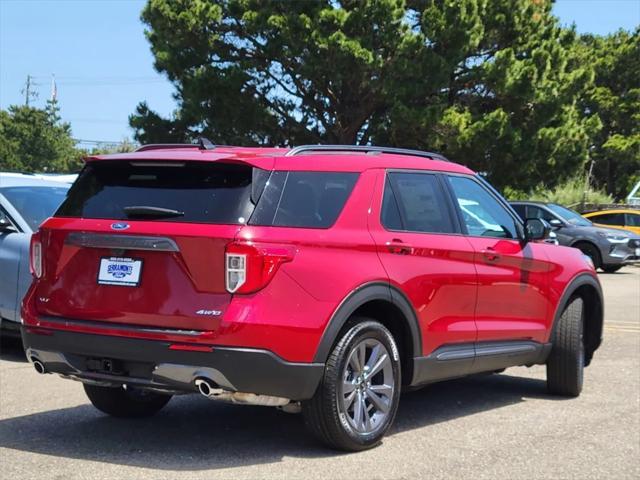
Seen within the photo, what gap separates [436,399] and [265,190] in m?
2.92

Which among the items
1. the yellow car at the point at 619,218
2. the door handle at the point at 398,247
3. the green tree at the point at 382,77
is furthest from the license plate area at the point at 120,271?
the yellow car at the point at 619,218

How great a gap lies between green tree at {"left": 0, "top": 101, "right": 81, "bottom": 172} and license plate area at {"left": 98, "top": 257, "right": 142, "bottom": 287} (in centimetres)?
7273

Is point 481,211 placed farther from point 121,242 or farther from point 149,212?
point 121,242

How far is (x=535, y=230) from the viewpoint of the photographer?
7098 millimetres

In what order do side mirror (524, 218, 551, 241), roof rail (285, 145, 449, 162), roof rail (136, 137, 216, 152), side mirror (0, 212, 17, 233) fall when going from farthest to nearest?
1. side mirror (0, 212, 17, 233)
2. side mirror (524, 218, 551, 241)
3. roof rail (136, 137, 216, 152)
4. roof rail (285, 145, 449, 162)

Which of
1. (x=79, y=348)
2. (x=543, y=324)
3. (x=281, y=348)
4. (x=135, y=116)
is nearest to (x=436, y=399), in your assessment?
(x=543, y=324)

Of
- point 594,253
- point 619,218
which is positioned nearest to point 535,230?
point 594,253

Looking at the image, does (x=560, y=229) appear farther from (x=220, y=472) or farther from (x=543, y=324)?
(x=220, y=472)

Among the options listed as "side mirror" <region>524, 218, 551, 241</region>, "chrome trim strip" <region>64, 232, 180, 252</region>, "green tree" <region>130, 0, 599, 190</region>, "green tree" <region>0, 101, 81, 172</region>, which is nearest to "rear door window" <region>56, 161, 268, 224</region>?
"chrome trim strip" <region>64, 232, 180, 252</region>

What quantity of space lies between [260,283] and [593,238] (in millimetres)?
18604

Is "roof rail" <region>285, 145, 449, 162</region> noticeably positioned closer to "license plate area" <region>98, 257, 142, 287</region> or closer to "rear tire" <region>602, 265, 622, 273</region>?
"license plate area" <region>98, 257, 142, 287</region>

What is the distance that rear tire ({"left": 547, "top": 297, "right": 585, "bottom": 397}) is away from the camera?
7281 mm

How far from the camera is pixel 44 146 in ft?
255

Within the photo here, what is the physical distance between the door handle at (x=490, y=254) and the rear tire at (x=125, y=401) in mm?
2525
